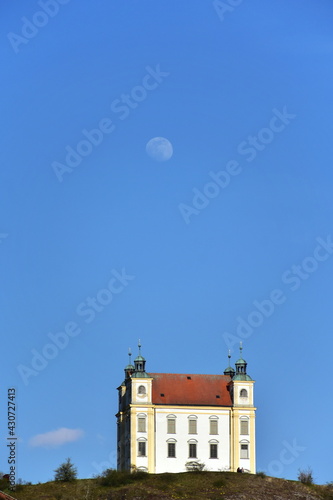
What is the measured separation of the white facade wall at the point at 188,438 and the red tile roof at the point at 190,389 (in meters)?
1.02

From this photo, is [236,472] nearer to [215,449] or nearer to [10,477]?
[215,449]

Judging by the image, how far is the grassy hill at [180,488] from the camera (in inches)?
5743

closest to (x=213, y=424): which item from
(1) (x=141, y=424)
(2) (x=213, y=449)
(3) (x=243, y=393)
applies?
(2) (x=213, y=449)

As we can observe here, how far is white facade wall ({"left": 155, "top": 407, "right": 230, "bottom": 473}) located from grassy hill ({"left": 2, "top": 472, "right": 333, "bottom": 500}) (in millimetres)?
4353

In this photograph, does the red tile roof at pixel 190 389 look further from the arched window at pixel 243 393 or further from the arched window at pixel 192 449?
the arched window at pixel 192 449

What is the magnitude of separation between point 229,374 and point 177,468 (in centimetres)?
1548

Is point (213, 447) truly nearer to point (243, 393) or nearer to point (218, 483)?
point (243, 393)

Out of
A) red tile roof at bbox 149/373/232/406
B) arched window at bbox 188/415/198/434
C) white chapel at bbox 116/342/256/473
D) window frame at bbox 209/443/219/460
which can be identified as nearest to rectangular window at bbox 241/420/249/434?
white chapel at bbox 116/342/256/473

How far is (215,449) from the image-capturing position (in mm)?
160500

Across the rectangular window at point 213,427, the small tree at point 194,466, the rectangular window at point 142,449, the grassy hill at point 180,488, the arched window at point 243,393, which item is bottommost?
the grassy hill at point 180,488

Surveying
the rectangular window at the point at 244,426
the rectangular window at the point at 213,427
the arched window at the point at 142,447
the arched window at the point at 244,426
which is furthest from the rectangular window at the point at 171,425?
the rectangular window at the point at 244,426

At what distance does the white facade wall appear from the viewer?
160m

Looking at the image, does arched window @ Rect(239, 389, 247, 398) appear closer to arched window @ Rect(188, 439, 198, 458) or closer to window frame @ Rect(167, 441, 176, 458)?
arched window @ Rect(188, 439, 198, 458)

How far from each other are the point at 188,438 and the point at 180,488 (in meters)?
12.5
